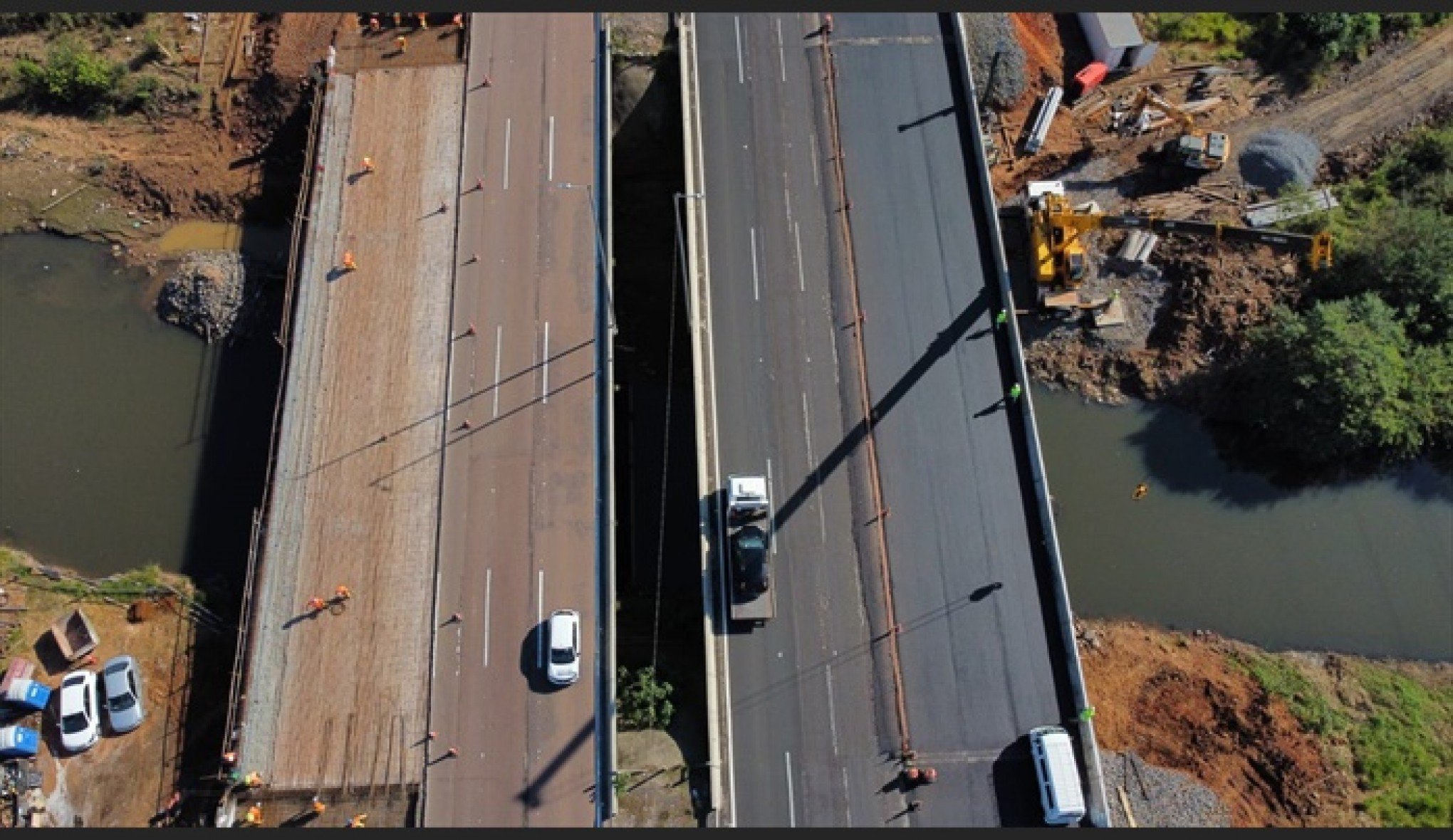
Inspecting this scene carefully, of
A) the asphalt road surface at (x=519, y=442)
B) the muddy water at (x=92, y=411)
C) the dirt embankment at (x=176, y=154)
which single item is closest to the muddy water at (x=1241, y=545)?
the asphalt road surface at (x=519, y=442)

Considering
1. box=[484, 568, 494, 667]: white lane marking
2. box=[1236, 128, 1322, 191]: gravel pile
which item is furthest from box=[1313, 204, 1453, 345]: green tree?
box=[484, 568, 494, 667]: white lane marking

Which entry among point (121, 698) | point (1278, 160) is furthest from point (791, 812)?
point (1278, 160)

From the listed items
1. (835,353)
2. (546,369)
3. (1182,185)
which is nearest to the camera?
(835,353)

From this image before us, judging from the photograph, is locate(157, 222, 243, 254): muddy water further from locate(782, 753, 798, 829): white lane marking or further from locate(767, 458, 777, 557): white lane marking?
locate(782, 753, 798, 829): white lane marking

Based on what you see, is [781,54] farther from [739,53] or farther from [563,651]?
[563,651]

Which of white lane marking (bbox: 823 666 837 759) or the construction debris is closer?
white lane marking (bbox: 823 666 837 759)

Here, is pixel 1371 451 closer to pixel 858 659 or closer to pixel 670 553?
pixel 858 659
